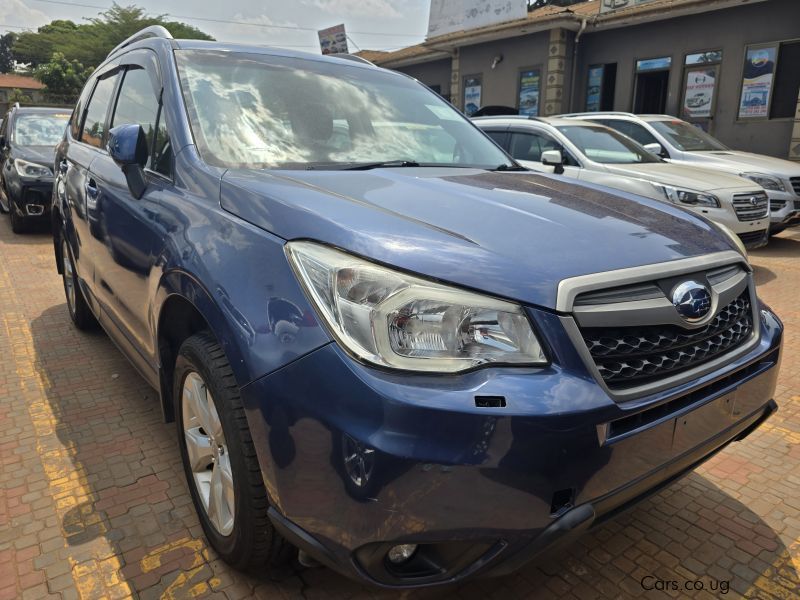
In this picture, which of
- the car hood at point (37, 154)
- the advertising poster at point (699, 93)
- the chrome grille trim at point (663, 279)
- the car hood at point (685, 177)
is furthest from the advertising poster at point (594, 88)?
the chrome grille trim at point (663, 279)

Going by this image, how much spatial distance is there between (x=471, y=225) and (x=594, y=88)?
655 inches

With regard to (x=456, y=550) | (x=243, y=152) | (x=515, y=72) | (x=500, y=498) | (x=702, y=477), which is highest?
(x=515, y=72)

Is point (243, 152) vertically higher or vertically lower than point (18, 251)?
higher

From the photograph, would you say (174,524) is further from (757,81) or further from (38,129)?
(757,81)

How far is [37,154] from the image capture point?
8.63 metres

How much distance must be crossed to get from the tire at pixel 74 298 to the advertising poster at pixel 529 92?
15.0 m

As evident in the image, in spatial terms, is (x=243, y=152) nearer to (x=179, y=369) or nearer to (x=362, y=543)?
(x=179, y=369)

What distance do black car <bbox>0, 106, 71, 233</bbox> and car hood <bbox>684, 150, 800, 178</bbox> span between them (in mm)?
9220

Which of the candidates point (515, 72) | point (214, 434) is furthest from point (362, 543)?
point (515, 72)

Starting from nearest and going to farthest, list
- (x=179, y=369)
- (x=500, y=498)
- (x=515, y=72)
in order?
1. (x=500, y=498)
2. (x=179, y=369)
3. (x=515, y=72)

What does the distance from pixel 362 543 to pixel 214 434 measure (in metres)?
0.74

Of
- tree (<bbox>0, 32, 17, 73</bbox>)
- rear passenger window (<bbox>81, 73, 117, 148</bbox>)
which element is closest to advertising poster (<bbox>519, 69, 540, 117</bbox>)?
rear passenger window (<bbox>81, 73, 117, 148</bbox>)

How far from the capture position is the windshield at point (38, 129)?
920 cm

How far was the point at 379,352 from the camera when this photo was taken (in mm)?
1483
